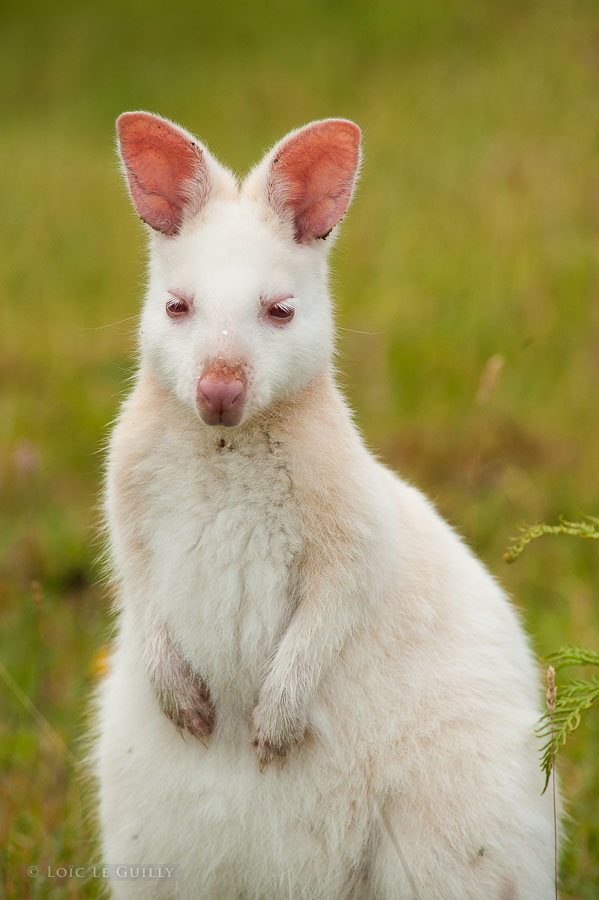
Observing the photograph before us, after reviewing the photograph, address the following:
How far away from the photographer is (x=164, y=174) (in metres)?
3.23

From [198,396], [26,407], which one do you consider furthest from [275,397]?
[26,407]

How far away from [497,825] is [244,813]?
0.67 metres

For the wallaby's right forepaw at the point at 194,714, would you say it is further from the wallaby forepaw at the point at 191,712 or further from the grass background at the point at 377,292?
the grass background at the point at 377,292

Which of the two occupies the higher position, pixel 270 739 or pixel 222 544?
pixel 222 544

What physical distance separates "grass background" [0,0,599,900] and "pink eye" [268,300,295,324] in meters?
0.39

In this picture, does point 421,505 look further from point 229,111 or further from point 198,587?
point 229,111

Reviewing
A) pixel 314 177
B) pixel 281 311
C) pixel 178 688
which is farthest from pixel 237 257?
pixel 178 688

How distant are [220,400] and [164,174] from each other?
0.74 m

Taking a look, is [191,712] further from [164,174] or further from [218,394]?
[164,174]

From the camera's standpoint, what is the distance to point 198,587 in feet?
10.6

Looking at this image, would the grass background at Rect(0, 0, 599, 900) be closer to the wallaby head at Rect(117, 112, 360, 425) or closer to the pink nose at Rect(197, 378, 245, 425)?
the wallaby head at Rect(117, 112, 360, 425)

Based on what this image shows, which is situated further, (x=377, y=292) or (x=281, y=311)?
(x=377, y=292)

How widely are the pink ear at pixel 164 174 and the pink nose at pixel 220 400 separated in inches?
24.2

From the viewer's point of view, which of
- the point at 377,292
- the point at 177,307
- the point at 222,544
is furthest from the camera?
the point at 377,292
